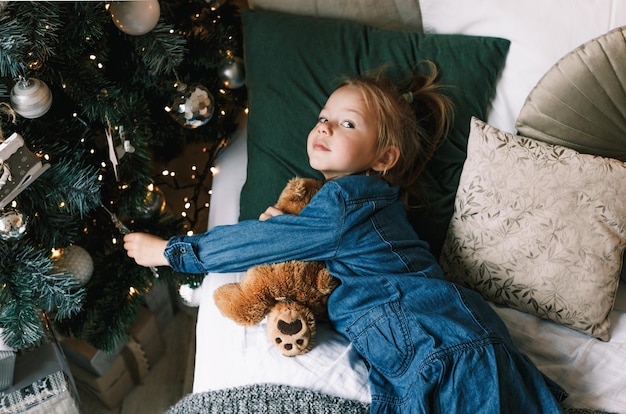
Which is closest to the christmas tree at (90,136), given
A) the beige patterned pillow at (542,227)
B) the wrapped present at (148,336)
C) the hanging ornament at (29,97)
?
the hanging ornament at (29,97)

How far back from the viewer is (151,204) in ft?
4.42

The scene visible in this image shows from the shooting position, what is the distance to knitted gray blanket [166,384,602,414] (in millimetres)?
Answer: 967

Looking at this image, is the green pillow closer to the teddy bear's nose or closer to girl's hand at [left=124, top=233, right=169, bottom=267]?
girl's hand at [left=124, top=233, right=169, bottom=267]

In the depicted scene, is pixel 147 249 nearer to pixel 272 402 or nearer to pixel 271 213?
pixel 271 213

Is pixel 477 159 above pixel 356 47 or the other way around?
the other way around

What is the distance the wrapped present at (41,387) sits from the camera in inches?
48.4

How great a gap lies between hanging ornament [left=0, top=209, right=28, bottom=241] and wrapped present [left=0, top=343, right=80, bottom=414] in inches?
16.9

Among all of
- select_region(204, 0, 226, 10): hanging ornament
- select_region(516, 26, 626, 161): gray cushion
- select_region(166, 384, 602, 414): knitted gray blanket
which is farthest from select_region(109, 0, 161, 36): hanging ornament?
select_region(516, 26, 626, 161): gray cushion

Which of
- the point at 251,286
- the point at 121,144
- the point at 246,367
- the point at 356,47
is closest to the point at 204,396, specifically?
the point at 246,367

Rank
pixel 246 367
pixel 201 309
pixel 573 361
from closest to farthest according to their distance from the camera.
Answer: pixel 246 367 → pixel 573 361 → pixel 201 309

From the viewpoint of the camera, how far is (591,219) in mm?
1130

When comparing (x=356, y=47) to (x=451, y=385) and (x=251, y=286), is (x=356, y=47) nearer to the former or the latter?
(x=251, y=286)

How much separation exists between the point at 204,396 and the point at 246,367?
9 centimetres

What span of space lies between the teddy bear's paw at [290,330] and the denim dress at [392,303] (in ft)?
0.31
